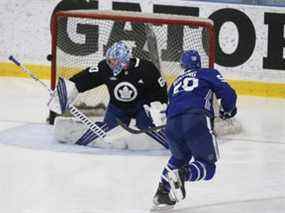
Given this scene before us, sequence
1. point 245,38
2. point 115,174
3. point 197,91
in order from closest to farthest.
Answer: point 197,91, point 115,174, point 245,38

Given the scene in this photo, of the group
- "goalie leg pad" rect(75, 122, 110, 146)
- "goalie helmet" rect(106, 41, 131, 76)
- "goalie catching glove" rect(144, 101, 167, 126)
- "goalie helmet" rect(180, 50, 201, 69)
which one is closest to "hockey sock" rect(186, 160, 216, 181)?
"goalie helmet" rect(180, 50, 201, 69)

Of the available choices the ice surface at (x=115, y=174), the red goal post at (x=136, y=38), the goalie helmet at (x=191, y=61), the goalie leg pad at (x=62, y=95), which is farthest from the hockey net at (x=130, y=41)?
the goalie helmet at (x=191, y=61)

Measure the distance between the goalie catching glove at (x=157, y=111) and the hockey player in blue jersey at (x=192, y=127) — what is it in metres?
1.30

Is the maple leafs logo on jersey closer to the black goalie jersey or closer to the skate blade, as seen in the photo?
the black goalie jersey

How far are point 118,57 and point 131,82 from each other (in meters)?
0.23

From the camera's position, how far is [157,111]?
268 inches

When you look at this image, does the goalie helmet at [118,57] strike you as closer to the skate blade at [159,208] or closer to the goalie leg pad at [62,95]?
the goalie leg pad at [62,95]

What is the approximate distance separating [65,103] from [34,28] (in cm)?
296

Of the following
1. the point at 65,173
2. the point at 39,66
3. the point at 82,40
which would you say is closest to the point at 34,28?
the point at 39,66

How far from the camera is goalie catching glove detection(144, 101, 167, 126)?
22.4 ft

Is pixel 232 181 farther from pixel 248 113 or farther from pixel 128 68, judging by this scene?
pixel 248 113

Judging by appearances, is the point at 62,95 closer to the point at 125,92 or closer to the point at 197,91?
the point at 125,92

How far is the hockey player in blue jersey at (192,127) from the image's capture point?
210 inches

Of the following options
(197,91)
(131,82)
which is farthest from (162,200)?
(131,82)
